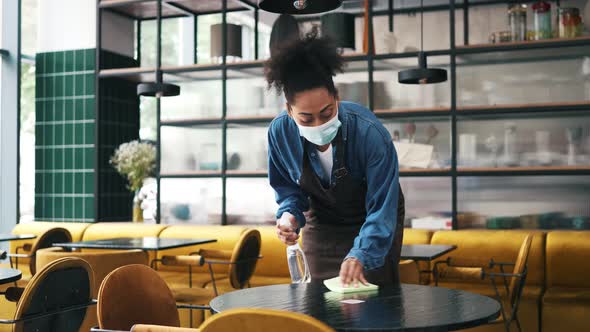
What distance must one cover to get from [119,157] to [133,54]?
114 centimetres

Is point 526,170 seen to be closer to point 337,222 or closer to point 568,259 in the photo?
point 568,259

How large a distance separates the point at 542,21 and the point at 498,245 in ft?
5.37

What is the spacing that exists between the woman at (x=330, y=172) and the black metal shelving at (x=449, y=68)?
10.1 ft

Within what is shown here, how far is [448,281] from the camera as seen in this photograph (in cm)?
511

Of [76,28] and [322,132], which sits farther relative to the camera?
[76,28]

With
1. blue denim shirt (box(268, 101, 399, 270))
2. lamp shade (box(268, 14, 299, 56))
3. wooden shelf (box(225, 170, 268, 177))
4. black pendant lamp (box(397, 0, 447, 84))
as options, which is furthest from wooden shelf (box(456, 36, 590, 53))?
blue denim shirt (box(268, 101, 399, 270))

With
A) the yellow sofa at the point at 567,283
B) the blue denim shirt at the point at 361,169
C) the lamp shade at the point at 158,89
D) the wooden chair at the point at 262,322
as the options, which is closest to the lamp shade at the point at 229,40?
the lamp shade at the point at 158,89

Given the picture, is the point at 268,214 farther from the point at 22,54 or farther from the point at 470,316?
the point at 470,316

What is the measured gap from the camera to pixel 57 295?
9.37ft

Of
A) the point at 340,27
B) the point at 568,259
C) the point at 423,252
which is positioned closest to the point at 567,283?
the point at 568,259

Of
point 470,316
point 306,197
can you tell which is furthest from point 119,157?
point 470,316

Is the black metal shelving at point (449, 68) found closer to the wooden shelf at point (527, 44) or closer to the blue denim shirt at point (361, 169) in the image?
the wooden shelf at point (527, 44)

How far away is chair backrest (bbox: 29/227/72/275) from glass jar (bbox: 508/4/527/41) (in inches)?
143

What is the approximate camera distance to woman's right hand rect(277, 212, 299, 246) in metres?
2.31
